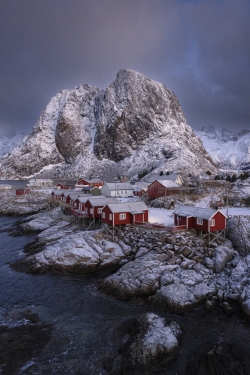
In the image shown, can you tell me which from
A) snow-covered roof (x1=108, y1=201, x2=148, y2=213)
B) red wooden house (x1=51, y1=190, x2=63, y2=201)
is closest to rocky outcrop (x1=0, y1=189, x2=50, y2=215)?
red wooden house (x1=51, y1=190, x2=63, y2=201)

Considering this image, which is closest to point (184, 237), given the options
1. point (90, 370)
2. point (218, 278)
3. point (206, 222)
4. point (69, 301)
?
point (206, 222)

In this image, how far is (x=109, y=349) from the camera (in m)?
17.5

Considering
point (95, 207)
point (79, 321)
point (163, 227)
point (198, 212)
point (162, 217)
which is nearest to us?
point (79, 321)

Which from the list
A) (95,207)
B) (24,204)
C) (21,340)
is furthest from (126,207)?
(24,204)

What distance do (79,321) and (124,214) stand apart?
1769 centimetres

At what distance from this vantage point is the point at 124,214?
36.9 metres

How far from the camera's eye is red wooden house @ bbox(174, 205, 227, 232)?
32.4 metres

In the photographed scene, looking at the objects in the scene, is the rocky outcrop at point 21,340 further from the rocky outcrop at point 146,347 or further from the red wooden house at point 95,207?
the red wooden house at point 95,207

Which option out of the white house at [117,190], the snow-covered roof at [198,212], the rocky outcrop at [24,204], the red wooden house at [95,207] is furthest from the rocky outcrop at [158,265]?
the rocky outcrop at [24,204]

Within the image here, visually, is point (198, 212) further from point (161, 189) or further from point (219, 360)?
point (161, 189)

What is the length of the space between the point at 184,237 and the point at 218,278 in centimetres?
685

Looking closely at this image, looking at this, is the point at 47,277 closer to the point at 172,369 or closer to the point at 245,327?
the point at 172,369

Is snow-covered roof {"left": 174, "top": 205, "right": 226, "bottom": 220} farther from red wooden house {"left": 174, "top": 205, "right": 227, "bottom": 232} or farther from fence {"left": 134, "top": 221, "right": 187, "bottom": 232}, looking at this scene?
fence {"left": 134, "top": 221, "right": 187, "bottom": 232}

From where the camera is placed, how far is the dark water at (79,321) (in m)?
16.5
